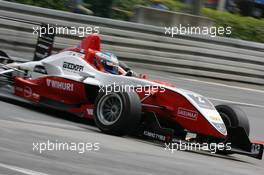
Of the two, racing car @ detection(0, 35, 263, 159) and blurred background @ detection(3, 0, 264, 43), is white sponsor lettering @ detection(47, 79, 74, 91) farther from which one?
blurred background @ detection(3, 0, 264, 43)

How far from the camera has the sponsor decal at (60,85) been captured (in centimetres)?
966

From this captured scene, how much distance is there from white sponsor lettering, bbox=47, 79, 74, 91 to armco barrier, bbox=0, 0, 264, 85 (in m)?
4.68

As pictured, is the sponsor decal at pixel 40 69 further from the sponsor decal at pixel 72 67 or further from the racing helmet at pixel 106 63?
the racing helmet at pixel 106 63

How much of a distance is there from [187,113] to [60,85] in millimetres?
2009

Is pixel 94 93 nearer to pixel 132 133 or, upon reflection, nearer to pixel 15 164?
pixel 132 133

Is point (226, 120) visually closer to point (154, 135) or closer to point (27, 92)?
point (154, 135)

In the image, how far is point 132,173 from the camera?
6.47 meters

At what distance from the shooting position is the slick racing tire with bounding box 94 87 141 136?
8516mm

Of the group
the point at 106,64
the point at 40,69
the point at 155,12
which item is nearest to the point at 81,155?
the point at 106,64

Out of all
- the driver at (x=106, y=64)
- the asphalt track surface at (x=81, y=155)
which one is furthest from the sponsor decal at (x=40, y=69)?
the driver at (x=106, y=64)

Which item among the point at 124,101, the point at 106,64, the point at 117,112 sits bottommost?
the point at 117,112

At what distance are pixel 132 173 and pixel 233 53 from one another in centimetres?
1009

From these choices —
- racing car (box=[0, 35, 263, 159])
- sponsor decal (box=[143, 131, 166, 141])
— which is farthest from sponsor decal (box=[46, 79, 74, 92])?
sponsor decal (box=[143, 131, 166, 141])

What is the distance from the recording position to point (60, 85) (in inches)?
385
